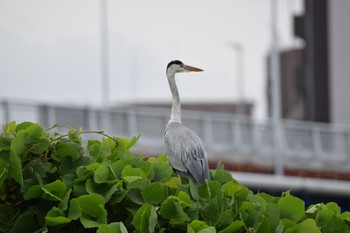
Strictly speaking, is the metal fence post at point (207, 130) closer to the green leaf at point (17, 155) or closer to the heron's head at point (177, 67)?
the heron's head at point (177, 67)

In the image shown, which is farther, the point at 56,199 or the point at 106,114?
the point at 106,114

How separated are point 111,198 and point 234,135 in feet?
111

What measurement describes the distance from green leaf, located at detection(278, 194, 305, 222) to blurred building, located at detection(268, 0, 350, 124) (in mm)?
51196

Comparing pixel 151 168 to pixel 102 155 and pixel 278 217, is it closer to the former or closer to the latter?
pixel 102 155

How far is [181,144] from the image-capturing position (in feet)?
28.0

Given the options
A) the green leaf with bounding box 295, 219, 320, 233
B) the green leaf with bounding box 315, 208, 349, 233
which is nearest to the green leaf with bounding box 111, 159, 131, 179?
the green leaf with bounding box 295, 219, 320, 233

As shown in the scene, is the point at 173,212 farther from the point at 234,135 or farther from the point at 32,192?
the point at 234,135

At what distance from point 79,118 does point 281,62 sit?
5871 centimetres

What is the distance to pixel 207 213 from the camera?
659cm

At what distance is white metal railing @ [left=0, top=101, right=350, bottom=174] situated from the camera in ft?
111

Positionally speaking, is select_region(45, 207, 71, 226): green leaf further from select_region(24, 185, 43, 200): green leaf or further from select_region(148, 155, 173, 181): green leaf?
select_region(148, 155, 173, 181): green leaf

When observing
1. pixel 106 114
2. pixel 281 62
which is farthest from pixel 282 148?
pixel 281 62

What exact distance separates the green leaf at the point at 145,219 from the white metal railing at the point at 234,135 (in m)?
24.0

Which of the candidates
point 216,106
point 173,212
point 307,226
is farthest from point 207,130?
point 216,106
